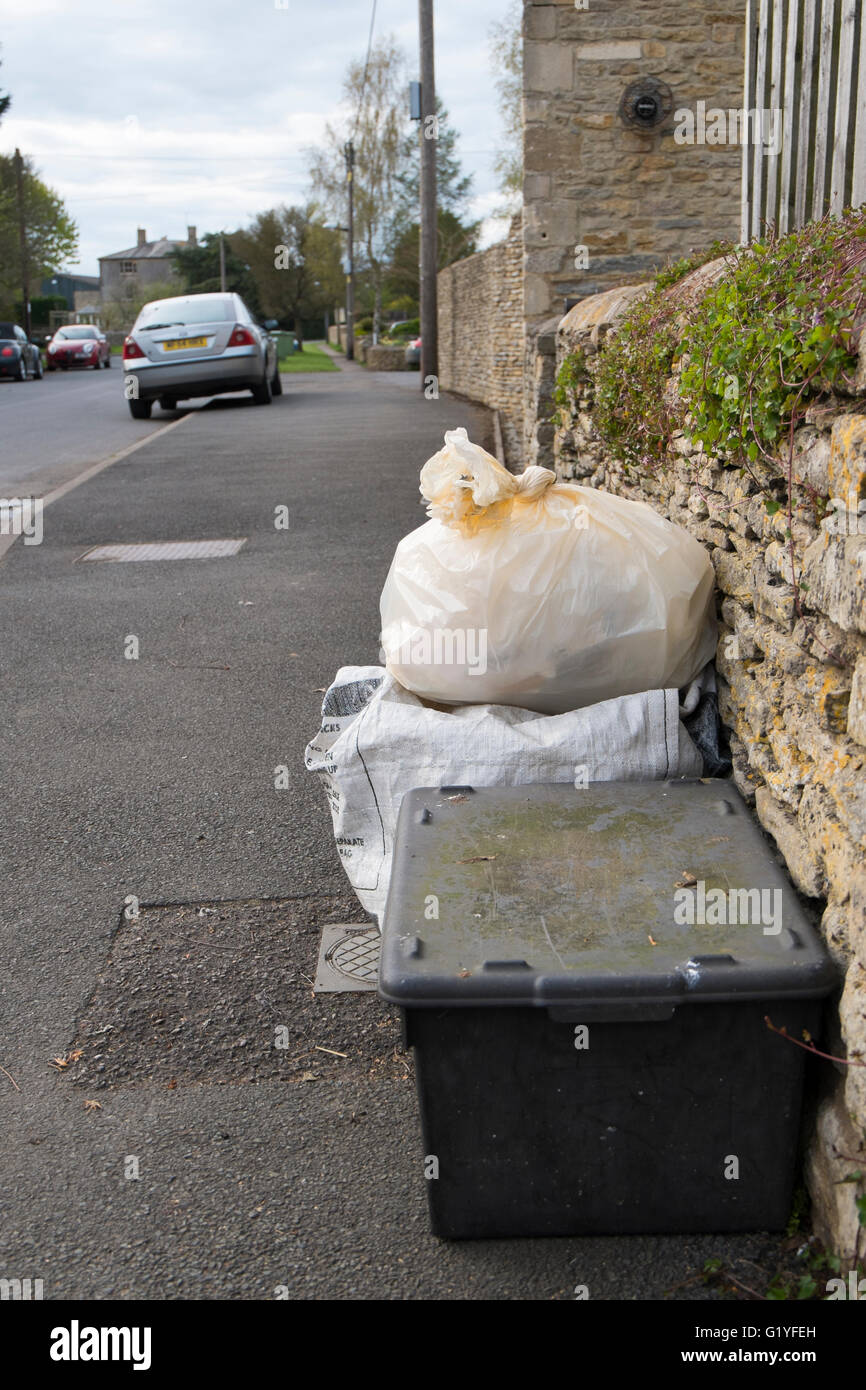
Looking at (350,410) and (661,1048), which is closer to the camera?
(661,1048)

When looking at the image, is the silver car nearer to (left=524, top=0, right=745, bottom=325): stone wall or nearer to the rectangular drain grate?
(left=524, top=0, right=745, bottom=325): stone wall

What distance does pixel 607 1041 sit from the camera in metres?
2.02

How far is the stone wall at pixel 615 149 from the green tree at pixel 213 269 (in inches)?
2112

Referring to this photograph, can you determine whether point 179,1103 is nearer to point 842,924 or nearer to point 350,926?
point 350,926

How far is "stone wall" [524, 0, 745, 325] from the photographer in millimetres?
10461

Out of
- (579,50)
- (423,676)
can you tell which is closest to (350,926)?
(423,676)

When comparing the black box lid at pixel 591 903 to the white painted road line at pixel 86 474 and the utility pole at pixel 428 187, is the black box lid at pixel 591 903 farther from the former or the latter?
the utility pole at pixel 428 187

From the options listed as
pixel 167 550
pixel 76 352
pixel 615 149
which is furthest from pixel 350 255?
pixel 167 550

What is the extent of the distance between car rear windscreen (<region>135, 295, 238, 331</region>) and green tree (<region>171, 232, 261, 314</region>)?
4739cm

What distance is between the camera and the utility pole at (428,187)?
750 inches

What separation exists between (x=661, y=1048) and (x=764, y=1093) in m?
0.20

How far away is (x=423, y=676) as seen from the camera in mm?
3051

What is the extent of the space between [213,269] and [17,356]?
3883 cm

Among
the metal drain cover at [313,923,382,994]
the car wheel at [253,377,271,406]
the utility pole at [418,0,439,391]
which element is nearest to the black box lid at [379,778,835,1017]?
the metal drain cover at [313,923,382,994]
